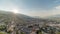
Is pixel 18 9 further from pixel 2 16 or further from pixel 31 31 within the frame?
pixel 31 31

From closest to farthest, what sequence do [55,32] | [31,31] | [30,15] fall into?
[55,32]
[31,31]
[30,15]

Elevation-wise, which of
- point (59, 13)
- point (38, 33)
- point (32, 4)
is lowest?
point (38, 33)

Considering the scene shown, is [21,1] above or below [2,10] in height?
above

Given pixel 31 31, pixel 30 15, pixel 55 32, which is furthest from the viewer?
pixel 30 15

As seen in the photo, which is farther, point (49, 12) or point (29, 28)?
point (49, 12)

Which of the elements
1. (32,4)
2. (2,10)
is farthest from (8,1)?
(32,4)

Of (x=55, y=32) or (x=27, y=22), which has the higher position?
(x=27, y=22)

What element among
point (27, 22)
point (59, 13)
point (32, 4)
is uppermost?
point (32, 4)

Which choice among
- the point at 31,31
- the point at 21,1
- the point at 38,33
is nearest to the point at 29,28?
the point at 31,31

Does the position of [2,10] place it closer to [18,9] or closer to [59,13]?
[18,9]
